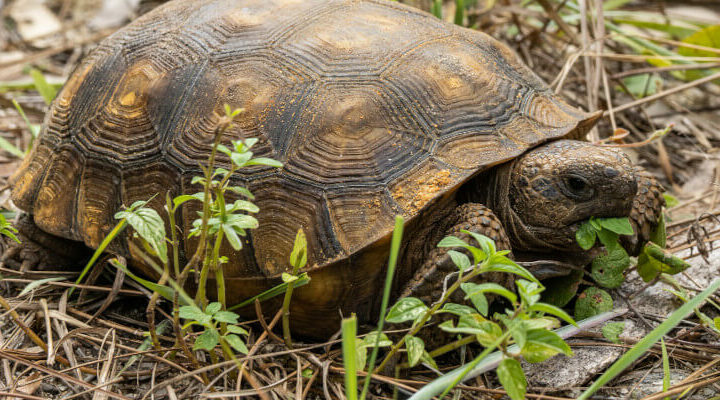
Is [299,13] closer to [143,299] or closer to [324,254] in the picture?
[324,254]

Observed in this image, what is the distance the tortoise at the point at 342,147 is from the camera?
2.13m

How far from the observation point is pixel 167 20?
9.02 feet

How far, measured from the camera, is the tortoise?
2.13m

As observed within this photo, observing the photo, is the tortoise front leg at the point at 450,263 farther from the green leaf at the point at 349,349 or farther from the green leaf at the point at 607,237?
the green leaf at the point at 349,349

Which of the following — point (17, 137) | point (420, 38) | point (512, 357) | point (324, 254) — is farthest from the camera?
point (17, 137)

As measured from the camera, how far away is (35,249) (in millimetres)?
Result: 2734

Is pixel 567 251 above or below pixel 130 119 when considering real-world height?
below

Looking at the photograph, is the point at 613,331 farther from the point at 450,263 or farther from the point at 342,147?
the point at 342,147

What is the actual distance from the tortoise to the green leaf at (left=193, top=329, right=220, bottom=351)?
1.55 ft

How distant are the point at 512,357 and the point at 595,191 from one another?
2.86 feet

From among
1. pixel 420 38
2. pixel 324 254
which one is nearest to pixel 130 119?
→ pixel 324 254

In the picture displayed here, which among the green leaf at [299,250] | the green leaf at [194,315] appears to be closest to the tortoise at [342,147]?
the green leaf at [299,250]

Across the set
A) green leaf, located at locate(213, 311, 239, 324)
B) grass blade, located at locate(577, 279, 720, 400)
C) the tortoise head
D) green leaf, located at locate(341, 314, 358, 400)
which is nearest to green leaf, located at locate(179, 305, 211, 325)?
green leaf, located at locate(213, 311, 239, 324)

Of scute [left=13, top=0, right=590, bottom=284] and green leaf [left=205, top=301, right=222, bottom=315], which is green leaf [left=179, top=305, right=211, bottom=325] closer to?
green leaf [left=205, top=301, right=222, bottom=315]
